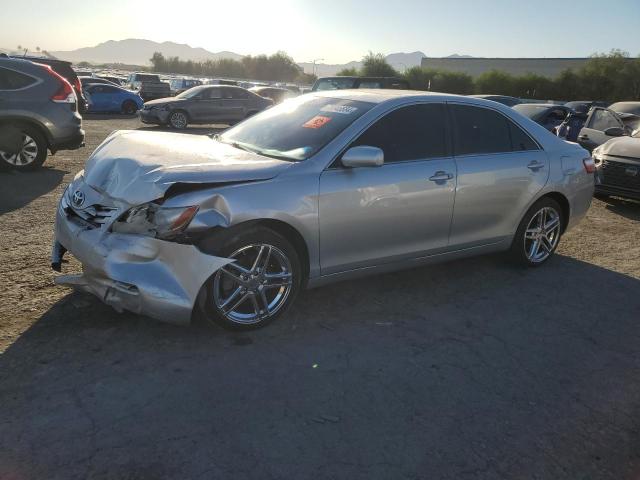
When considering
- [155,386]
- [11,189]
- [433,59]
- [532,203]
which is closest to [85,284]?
[155,386]

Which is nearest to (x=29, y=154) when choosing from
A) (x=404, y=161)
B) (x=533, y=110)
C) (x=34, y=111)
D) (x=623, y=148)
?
(x=34, y=111)

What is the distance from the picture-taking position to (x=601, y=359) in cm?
372

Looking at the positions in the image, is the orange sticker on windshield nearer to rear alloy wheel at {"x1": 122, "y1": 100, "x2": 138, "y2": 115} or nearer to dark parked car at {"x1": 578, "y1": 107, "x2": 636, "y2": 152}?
dark parked car at {"x1": 578, "y1": 107, "x2": 636, "y2": 152}

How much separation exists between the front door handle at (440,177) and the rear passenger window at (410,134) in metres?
0.17

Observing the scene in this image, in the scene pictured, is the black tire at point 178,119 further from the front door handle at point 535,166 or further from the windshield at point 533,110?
the front door handle at point 535,166

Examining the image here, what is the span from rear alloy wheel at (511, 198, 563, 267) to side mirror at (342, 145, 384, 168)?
6.78 ft

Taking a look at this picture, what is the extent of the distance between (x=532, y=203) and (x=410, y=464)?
342cm

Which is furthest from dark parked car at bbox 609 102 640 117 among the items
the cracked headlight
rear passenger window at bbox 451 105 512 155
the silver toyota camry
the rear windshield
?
the cracked headlight

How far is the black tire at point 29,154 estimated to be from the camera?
8617 mm

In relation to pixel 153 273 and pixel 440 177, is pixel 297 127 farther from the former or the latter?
pixel 153 273

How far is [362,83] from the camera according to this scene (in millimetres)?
15125

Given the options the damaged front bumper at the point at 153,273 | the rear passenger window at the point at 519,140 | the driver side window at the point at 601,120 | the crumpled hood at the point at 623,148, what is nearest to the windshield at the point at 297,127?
the damaged front bumper at the point at 153,273

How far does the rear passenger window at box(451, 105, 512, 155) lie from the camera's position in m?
4.72

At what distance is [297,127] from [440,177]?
1231mm
